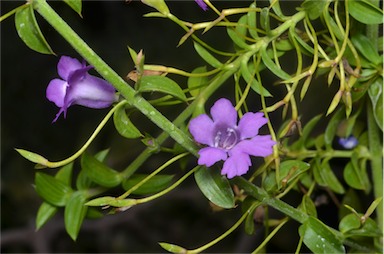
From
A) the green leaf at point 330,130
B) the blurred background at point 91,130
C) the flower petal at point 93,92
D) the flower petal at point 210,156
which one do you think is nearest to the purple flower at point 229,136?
the flower petal at point 210,156

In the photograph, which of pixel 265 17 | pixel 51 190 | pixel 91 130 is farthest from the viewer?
pixel 91 130

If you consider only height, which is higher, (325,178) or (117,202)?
(117,202)

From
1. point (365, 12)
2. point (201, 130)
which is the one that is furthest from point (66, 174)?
point (365, 12)

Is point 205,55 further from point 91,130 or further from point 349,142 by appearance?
point 91,130

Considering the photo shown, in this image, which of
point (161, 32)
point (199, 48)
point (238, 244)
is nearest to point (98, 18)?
point (161, 32)

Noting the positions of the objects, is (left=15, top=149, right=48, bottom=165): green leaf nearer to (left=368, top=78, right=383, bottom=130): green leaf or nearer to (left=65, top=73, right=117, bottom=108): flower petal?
(left=65, top=73, right=117, bottom=108): flower petal

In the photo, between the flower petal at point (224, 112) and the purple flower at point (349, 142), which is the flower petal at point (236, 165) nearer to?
the flower petal at point (224, 112)
